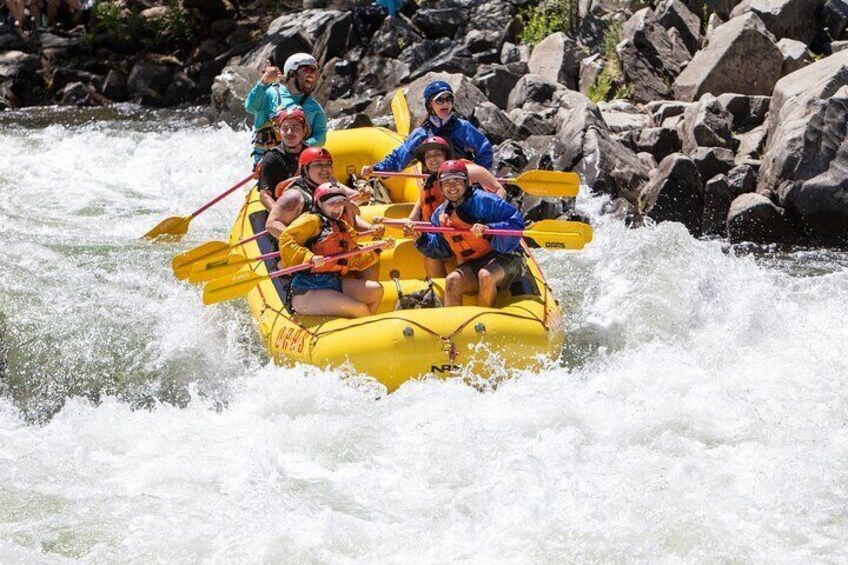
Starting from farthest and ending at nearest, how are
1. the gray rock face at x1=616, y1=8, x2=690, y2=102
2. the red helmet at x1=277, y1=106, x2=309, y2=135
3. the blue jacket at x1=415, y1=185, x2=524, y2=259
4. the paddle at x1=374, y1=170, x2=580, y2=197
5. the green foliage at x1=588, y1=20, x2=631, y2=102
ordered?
the green foliage at x1=588, y1=20, x2=631, y2=102
the gray rock face at x1=616, y1=8, x2=690, y2=102
the paddle at x1=374, y1=170, x2=580, y2=197
the red helmet at x1=277, y1=106, x2=309, y2=135
the blue jacket at x1=415, y1=185, x2=524, y2=259

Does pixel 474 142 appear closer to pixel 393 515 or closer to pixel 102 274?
pixel 102 274

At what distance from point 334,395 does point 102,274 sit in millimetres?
3054

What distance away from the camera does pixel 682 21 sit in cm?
1284

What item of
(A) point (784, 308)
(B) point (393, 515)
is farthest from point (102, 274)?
(A) point (784, 308)

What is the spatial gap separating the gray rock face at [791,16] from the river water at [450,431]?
385 cm

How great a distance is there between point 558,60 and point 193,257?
6601 millimetres

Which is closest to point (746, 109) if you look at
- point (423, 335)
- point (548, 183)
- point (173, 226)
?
point (548, 183)

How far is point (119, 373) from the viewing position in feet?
24.4

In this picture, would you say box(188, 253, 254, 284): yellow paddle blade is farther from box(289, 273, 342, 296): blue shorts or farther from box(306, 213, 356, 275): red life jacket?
box(306, 213, 356, 275): red life jacket

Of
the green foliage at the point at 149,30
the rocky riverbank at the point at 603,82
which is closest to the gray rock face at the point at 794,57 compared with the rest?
the rocky riverbank at the point at 603,82

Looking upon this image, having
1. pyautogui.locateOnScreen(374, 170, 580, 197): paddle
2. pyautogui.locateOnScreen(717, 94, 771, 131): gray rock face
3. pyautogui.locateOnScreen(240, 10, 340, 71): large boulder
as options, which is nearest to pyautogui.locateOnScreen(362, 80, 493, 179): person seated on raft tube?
pyautogui.locateOnScreen(374, 170, 580, 197): paddle

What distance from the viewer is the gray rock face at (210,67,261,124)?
14219 millimetres

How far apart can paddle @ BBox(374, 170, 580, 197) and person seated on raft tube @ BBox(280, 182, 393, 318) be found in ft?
4.68

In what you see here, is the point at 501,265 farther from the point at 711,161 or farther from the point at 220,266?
the point at 711,161
